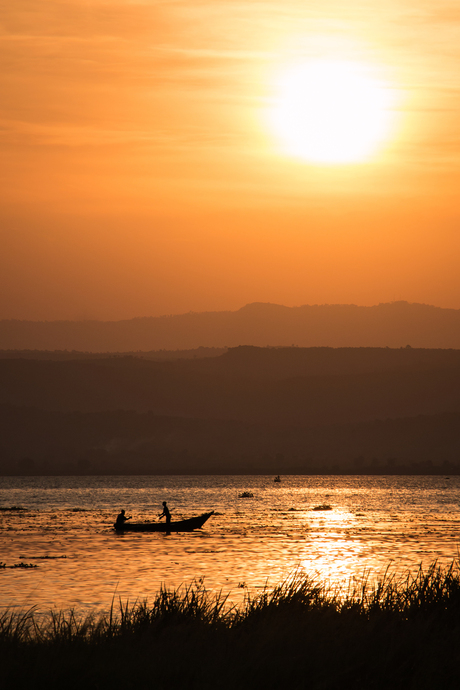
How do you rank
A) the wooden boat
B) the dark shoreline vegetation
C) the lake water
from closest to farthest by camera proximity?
the dark shoreline vegetation < the lake water < the wooden boat

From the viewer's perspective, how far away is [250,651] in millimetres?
18016

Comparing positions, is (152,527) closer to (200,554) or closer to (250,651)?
(200,554)

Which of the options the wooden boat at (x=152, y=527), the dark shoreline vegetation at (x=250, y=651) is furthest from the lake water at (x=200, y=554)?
the dark shoreline vegetation at (x=250, y=651)

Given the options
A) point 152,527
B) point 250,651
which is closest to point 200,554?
point 152,527

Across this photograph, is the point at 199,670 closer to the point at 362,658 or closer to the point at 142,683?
the point at 142,683

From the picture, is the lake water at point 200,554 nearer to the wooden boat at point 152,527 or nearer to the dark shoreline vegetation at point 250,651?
the wooden boat at point 152,527

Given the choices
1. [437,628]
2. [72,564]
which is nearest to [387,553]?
[72,564]

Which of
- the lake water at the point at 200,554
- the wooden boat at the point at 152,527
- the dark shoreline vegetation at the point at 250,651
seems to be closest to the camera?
the dark shoreline vegetation at the point at 250,651

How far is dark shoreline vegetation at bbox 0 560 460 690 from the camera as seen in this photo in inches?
667

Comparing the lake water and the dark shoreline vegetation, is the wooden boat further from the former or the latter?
the dark shoreline vegetation

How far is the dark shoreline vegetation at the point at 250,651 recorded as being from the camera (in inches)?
667

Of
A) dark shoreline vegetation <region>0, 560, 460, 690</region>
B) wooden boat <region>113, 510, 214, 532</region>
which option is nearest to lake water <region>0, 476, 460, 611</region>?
wooden boat <region>113, 510, 214, 532</region>

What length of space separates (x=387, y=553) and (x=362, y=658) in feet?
122

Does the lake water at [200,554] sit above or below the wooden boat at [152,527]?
below
